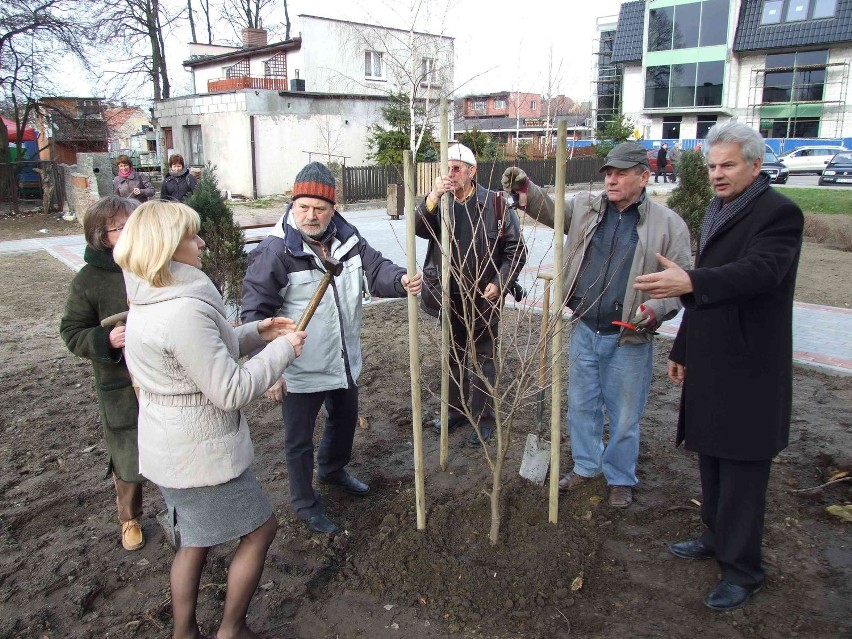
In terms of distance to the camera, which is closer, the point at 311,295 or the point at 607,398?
the point at 311,295

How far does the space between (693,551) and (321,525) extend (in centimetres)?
176

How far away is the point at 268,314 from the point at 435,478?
1.42m

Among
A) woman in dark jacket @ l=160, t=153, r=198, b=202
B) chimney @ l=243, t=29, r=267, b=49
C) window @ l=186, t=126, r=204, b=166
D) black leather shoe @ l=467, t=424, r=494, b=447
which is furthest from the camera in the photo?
chimney @ l=243, t=29, r=267, b=49

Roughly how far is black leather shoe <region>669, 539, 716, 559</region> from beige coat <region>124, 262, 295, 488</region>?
78.4 inches

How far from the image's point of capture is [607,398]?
3.41 meters

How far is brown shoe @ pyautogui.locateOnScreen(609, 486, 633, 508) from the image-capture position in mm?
3407

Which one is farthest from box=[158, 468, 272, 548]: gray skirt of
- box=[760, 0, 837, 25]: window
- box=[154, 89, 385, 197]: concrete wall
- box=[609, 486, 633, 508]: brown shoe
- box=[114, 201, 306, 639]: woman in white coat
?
box=[760, 0, 837, 25]: window

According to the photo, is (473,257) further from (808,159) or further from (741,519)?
(808,159)

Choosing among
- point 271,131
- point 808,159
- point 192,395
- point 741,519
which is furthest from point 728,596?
point 808,159

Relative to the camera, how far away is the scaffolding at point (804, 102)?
115 ft

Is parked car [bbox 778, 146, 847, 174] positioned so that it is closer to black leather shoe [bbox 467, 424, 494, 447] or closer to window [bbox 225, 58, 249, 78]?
window [bbox 225, 58, 249, 78]

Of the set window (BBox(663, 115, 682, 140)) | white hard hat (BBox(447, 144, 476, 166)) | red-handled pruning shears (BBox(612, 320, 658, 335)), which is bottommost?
red-handled pruning shears (BBox(612, 320, 658, 335))

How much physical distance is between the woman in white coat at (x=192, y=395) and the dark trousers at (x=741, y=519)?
5.88 feet

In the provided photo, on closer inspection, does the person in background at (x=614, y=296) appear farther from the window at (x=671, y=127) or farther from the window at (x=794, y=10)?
the window at (x=671, y=127)
